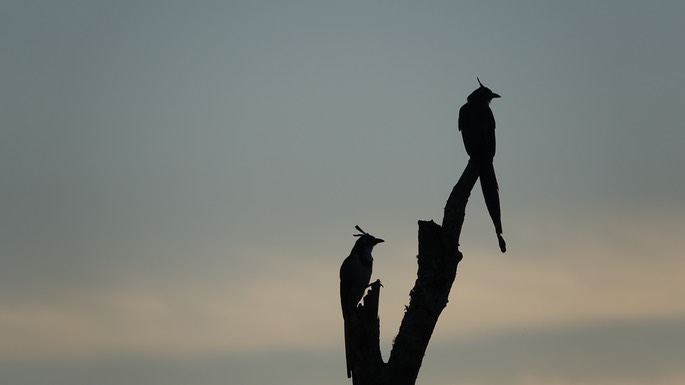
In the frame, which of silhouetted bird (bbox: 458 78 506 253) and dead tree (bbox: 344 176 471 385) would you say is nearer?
dead tree (bbox: 344 176 471 385)

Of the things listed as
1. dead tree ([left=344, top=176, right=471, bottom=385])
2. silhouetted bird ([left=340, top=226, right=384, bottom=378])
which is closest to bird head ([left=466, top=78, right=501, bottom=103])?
silhouetted bird ([left=340, top=226, right=384, bottom=378])

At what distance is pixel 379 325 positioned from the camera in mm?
9977

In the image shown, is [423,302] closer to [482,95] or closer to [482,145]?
[482,145]

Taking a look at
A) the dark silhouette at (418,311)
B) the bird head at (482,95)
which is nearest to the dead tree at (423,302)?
the dark silhouette at (418,311)

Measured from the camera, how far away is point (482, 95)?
1393 centimetres

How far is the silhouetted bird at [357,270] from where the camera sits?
1545cm

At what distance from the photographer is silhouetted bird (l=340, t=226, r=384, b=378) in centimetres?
1545

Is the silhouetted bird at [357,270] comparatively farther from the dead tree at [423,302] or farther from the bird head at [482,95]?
the dead tree at [423,302]

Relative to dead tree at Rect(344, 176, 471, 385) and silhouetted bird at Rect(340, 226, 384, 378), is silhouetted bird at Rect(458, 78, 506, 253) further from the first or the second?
silhouetted bird at Rect(340, 226, 384, 378)

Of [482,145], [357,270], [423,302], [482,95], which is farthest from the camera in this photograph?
[357,270]

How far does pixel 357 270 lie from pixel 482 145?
4.63 m

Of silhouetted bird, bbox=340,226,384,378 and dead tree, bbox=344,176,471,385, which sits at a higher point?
silhouetted bird, bbox=340,226,384,378

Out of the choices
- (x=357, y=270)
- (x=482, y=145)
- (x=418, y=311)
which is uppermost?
(x=357, y=270)

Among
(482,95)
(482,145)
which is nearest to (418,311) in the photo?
(482,145)
